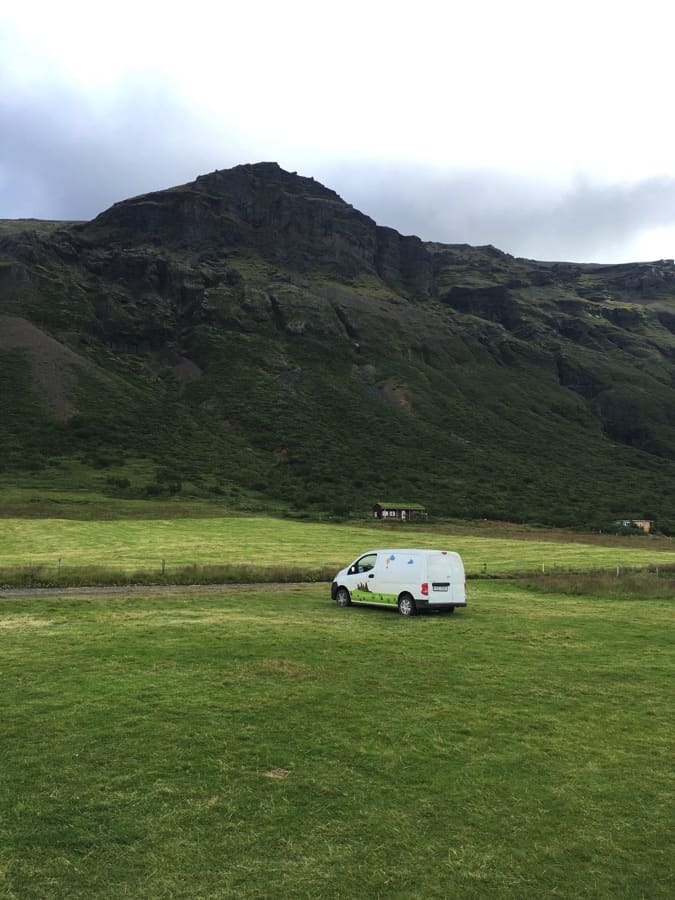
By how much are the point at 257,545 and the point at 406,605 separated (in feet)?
115

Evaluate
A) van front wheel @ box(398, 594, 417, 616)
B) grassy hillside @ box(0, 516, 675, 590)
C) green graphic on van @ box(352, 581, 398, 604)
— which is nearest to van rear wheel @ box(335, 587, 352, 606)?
green graphic on van @ box(352, 581, 398, 604)

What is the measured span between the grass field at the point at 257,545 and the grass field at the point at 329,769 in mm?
26709

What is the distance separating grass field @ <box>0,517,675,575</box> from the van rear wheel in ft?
49.4

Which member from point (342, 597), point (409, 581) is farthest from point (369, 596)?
point (409, 581)

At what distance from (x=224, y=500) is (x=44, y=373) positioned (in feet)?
255

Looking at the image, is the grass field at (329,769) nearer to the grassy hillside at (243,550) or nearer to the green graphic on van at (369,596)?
the green graphic on van at (369,596)

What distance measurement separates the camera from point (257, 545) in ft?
196

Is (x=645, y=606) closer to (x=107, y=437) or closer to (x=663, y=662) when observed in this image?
(x=663, y=662)

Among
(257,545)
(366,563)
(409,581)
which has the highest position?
(366,563)

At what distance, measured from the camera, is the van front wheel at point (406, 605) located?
2564 cm

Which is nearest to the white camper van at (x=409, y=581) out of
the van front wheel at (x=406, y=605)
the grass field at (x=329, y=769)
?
the van front wheel at (x=406, y=605)

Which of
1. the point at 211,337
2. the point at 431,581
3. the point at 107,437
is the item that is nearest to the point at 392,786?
the point at 431,581

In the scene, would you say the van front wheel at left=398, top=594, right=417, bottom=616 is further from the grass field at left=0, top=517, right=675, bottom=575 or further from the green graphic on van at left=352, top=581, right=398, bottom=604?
the grass field at left=0, top=517, right=675, bottom=575

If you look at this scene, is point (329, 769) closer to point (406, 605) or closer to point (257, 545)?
point (406, 605)
